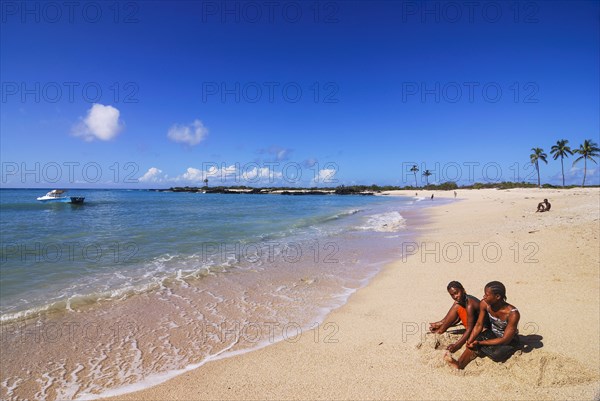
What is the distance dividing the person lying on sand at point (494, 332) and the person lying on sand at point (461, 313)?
85 millimetres

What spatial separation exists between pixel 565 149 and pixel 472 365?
97.7 meters

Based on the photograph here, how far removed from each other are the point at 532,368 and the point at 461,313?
3.23ft

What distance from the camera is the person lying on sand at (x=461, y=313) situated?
4336mm

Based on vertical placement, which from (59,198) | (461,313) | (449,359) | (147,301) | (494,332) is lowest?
Result: (147,301)

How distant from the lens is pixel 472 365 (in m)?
4.19

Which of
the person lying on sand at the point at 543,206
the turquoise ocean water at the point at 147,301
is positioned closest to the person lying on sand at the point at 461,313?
the turquoise ocean water at the point at 147,301

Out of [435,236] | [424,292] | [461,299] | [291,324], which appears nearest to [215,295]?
[291,324]

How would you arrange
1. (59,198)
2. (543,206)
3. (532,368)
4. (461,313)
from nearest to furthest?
(532,368) → (461,313) → (543,206) → (59,198)

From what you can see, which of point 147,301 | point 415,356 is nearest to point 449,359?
point 415,356

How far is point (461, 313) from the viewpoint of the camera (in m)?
4.61

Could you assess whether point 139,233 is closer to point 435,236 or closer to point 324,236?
point 324,236

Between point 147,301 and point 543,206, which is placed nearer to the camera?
point 147,301

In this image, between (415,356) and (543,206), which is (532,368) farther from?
(543,206)

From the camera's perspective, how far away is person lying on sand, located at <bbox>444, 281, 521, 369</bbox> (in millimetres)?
4086
